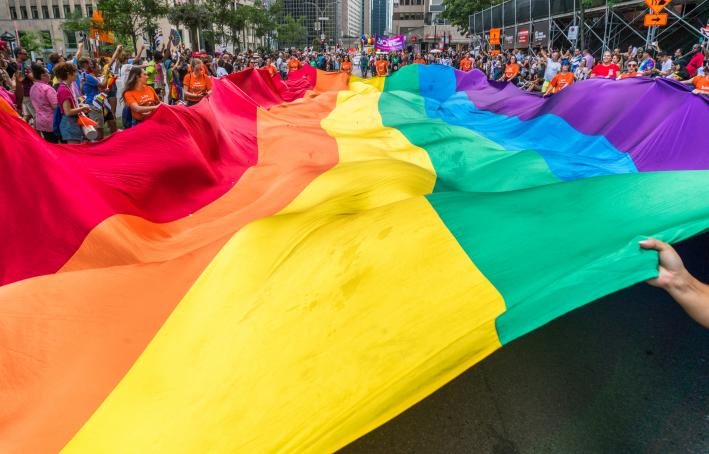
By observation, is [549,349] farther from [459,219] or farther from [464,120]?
[464,120]

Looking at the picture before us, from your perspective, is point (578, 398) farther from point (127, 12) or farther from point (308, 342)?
point (127, 12)

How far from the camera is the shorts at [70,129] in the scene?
246 inches

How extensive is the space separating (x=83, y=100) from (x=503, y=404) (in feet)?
23.9

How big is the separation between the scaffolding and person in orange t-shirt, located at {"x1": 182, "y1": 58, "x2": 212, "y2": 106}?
1409 centimetres

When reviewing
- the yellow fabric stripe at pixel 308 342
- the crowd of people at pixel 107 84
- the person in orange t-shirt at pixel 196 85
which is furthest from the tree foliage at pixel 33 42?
the yellow fabric stripe at pixel 308 342

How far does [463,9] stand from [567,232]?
4932cm

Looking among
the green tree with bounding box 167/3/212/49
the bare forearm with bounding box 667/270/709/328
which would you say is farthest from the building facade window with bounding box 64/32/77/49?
the bare forearm with bounding box 667/270/709/328

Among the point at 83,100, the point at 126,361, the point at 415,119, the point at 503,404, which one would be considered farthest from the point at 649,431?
the point at 83,100

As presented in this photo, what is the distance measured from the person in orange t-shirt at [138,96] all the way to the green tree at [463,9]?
42.0 metres

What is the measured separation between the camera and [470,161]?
4.80m

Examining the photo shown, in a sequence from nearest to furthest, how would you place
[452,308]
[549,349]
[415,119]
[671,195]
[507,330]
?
[507,330], [452,308], [671,195], [549,349], [415,119]

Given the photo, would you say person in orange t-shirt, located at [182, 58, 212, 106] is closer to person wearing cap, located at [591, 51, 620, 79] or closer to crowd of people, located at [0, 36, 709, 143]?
crowd of people, located at [0, 36, 709, 143]

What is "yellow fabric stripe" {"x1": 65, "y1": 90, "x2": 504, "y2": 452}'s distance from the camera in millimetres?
1719

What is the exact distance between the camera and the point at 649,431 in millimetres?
2449
